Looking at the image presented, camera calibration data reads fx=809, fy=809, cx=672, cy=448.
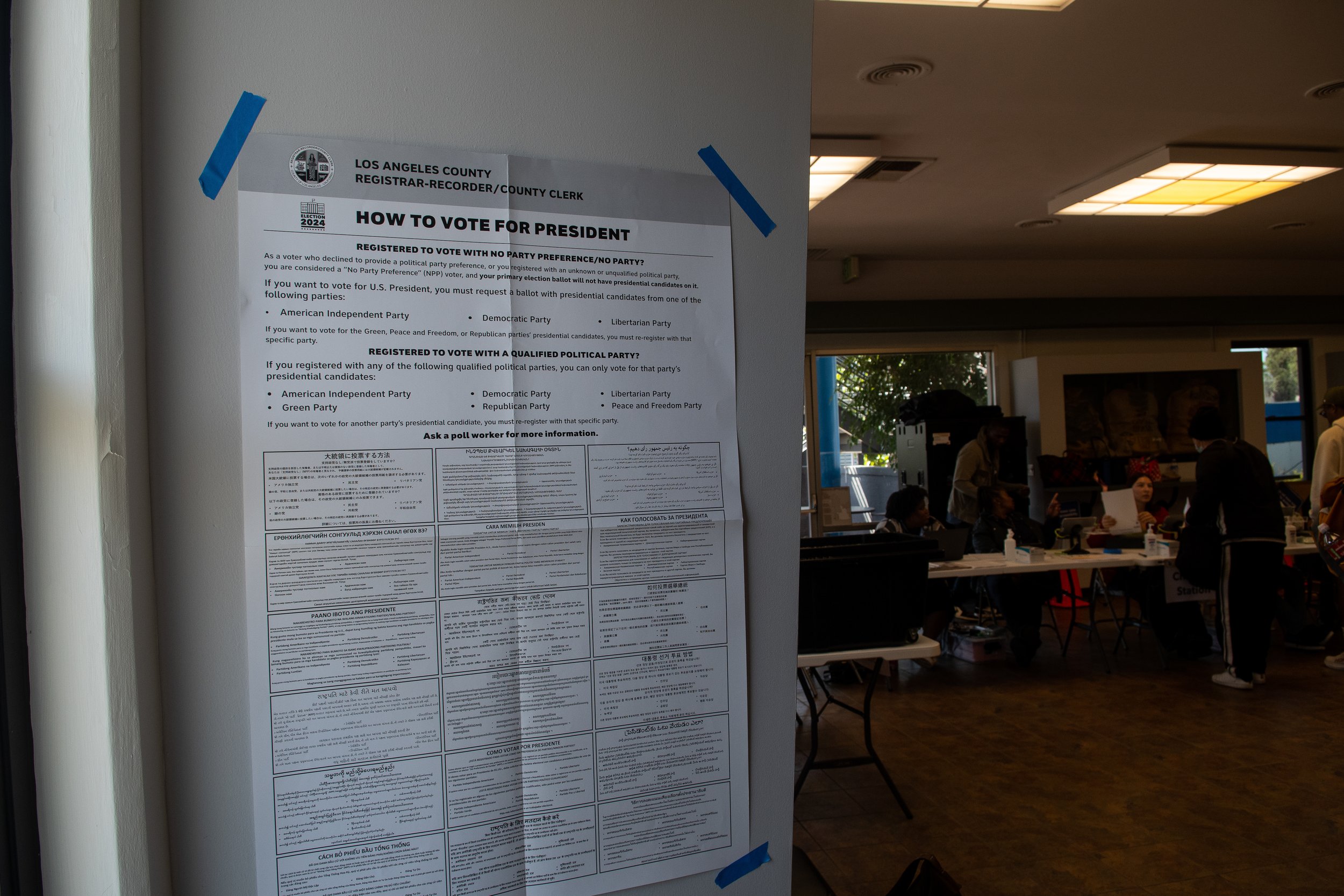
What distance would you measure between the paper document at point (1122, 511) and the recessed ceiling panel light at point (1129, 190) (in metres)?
2.07

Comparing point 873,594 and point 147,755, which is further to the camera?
point 873,594

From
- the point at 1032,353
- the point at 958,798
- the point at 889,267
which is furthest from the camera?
the point at 1032,353

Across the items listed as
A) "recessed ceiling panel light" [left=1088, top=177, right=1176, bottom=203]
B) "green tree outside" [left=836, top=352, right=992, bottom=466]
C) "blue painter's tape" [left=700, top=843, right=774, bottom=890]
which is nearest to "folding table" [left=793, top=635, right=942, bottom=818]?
"blue painter's tape" [left=700, top=843, right=774, bottom=890]

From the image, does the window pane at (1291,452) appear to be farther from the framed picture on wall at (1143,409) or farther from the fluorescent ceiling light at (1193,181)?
the fluorescent ceiling light at (1193,181)

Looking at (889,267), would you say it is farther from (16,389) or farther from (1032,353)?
(16,389)

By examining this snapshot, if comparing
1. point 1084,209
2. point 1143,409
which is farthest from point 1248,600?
point 1143,409

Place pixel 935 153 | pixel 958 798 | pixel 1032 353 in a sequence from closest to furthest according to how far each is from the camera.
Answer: pixel 958 798, pixel 935 153, pixel 1032 353

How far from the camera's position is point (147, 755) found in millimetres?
871

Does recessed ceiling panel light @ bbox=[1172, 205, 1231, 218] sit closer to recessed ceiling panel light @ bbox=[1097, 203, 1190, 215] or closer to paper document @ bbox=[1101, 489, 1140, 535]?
recessed ceiling panel light @ bbox=[1097, 203, 1190, 215]

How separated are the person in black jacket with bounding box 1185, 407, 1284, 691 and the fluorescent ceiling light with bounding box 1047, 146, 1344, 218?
4.85 feet

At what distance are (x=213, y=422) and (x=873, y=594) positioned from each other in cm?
244

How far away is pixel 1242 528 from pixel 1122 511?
3.82ft

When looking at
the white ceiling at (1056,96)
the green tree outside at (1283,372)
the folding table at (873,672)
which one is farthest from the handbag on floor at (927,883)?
the green tree outside at (1283,372)

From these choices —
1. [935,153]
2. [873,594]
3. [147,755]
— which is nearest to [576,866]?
[147,755]
